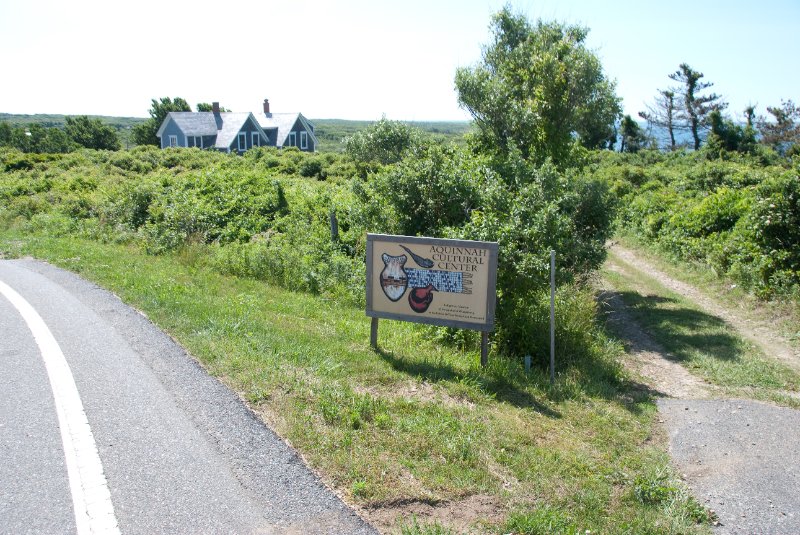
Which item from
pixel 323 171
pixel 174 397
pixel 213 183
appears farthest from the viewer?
pixel 323 171

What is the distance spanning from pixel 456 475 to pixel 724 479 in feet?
8.22

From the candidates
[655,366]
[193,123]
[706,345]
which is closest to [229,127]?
[193,123]

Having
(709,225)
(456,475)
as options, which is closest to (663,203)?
(709,225)

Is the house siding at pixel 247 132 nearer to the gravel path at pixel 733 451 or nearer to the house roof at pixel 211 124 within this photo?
the house roof at pixel 211 124

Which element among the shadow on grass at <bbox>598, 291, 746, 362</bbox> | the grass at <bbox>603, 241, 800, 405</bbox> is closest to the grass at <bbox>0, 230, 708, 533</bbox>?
the grass at <bbox>603, 241, 800, 405</bbox>

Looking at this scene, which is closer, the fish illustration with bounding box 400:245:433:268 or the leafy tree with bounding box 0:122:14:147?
the fish illustration with bounding box 400:245:433:268

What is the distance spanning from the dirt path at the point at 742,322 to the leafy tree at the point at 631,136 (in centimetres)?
3884

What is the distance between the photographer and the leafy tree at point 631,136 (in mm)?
55344

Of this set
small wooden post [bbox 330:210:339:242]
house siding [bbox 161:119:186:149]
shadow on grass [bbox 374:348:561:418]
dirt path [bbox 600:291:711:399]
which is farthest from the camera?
house siding [bbox 161:119:186:149]

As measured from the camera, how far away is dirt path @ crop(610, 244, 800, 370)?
433 inches

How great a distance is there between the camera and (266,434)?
5.05 metres

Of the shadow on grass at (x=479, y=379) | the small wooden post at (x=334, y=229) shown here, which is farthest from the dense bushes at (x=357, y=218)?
the shadow on grass at (x=479, y=379)

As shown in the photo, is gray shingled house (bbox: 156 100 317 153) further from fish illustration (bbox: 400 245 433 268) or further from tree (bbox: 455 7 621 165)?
fish illustration (bbox: 400 245 433 268)

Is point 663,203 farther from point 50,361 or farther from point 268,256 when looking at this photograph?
point 50,361
